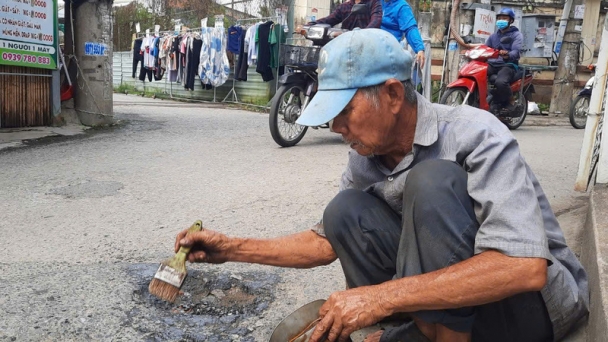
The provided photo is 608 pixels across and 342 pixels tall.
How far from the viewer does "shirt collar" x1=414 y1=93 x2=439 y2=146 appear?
160 centimetres

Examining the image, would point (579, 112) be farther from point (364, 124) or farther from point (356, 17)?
point (364, 124)

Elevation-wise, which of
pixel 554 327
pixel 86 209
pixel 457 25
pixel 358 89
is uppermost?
pixel 457 25

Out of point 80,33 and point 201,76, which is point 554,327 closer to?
point 80,33

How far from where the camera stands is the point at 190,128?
7984mm

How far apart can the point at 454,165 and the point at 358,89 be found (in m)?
0.33

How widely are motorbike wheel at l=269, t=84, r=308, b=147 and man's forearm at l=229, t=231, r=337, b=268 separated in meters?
4.02

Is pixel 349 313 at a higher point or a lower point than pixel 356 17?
lower

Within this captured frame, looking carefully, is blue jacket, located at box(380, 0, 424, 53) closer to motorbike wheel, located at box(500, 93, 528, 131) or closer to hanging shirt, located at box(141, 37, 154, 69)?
motorbike wheel, located at box(500, 93, 528, 131)

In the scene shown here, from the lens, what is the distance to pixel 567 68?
11648 mm

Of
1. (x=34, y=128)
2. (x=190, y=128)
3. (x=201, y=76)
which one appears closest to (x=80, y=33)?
(x=34, y=128)

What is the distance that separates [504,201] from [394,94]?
43 centimetres

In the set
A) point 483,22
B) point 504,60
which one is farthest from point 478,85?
point 483,22

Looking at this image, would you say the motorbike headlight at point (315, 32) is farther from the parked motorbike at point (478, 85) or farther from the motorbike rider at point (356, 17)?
the parked motorbike at point (478, 85)

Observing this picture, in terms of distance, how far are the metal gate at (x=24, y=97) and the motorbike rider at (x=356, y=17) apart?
136 inches
